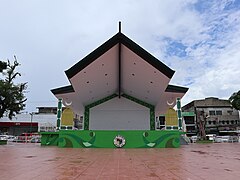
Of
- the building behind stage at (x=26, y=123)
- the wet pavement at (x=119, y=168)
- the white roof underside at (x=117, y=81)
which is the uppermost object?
the white roof underside at (x=117, y=81)

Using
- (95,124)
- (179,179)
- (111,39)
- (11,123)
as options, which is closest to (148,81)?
(111,39)

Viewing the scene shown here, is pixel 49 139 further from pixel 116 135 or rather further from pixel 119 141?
pixel 119 141

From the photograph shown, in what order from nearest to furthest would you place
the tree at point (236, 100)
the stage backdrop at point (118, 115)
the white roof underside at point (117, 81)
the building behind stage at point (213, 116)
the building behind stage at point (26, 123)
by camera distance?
1. the white roof underside at point (117, 81)
2. the stage backdrop at point (118, 115)
3. the tree at point (236, 100)
4. the building behind stage at point (26, 123)
5. the building behind stage at point (213, 116)

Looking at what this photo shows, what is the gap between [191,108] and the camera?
4188 cm

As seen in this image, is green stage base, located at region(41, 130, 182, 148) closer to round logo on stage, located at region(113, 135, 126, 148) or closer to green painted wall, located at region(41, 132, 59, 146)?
round logo on stage, located at region(113, 135, 126, 148)

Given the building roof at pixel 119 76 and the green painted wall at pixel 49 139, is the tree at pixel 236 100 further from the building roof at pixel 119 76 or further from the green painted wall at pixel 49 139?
the green painted wall at pixel 49 139

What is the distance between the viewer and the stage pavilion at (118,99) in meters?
11.3

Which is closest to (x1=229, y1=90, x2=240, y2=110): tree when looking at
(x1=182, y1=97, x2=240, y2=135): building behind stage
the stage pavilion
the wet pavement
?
(x1=182, y1=97, x2=240, y2=135): building behind stage

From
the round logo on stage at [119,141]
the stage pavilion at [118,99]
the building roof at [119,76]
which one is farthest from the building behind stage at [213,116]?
the round logo on stage at [119,141]

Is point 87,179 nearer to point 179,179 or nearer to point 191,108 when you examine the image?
point 179,179

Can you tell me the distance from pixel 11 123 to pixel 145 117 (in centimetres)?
2604

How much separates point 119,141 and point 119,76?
15.0ft

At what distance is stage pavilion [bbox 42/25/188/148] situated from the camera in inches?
444

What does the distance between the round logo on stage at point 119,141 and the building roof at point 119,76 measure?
3.75m
